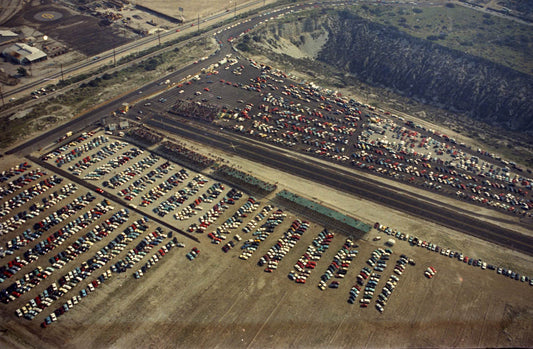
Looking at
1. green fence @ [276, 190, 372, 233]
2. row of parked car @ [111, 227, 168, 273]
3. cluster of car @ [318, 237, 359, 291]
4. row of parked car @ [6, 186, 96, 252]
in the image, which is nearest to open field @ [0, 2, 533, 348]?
row of parked car @ [111, 227, 168, 273]

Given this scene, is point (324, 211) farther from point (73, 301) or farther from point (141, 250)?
point (73, 301)

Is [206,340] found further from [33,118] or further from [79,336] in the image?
Answer: [33,118]

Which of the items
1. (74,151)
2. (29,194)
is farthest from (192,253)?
(74,151)

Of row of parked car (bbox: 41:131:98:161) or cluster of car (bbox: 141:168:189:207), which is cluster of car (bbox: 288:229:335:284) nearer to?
cluster of car (bbox: 141:168:189:207)

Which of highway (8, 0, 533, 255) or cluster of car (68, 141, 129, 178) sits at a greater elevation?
highway (8, 0, 533, 255)

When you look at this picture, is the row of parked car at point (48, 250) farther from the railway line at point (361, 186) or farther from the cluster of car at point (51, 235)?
the railway line at point (361, 186)

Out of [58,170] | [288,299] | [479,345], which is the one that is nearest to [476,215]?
[479,345]

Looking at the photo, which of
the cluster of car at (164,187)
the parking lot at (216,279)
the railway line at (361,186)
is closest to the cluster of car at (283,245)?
the parking lot at (216,279)
